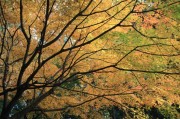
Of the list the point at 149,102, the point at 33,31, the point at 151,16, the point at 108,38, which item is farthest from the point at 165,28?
the point at 33,31

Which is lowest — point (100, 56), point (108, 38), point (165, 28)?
point (100, 56)

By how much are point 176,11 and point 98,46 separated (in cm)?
252

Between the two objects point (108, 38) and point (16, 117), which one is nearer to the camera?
point (16, 117)

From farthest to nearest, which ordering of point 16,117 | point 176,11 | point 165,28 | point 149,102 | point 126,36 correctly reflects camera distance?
point 149,102
point 126,36
point 165,28
point 16,117
point 176,11

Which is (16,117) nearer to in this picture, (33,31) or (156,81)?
(33,31)

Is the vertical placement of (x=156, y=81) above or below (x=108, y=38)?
below

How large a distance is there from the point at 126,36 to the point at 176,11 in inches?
78.6

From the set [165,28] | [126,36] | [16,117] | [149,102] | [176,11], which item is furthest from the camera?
[149,102]

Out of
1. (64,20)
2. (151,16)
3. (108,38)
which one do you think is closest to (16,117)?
(64,20)

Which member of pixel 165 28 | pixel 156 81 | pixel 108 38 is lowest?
pixel 156 81

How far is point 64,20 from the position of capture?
6.07 metres

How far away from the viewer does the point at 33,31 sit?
7.41m

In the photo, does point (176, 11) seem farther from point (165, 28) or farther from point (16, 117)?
point (16, 117)

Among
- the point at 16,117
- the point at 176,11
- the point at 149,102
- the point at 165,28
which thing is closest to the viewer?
the point at 176,11
